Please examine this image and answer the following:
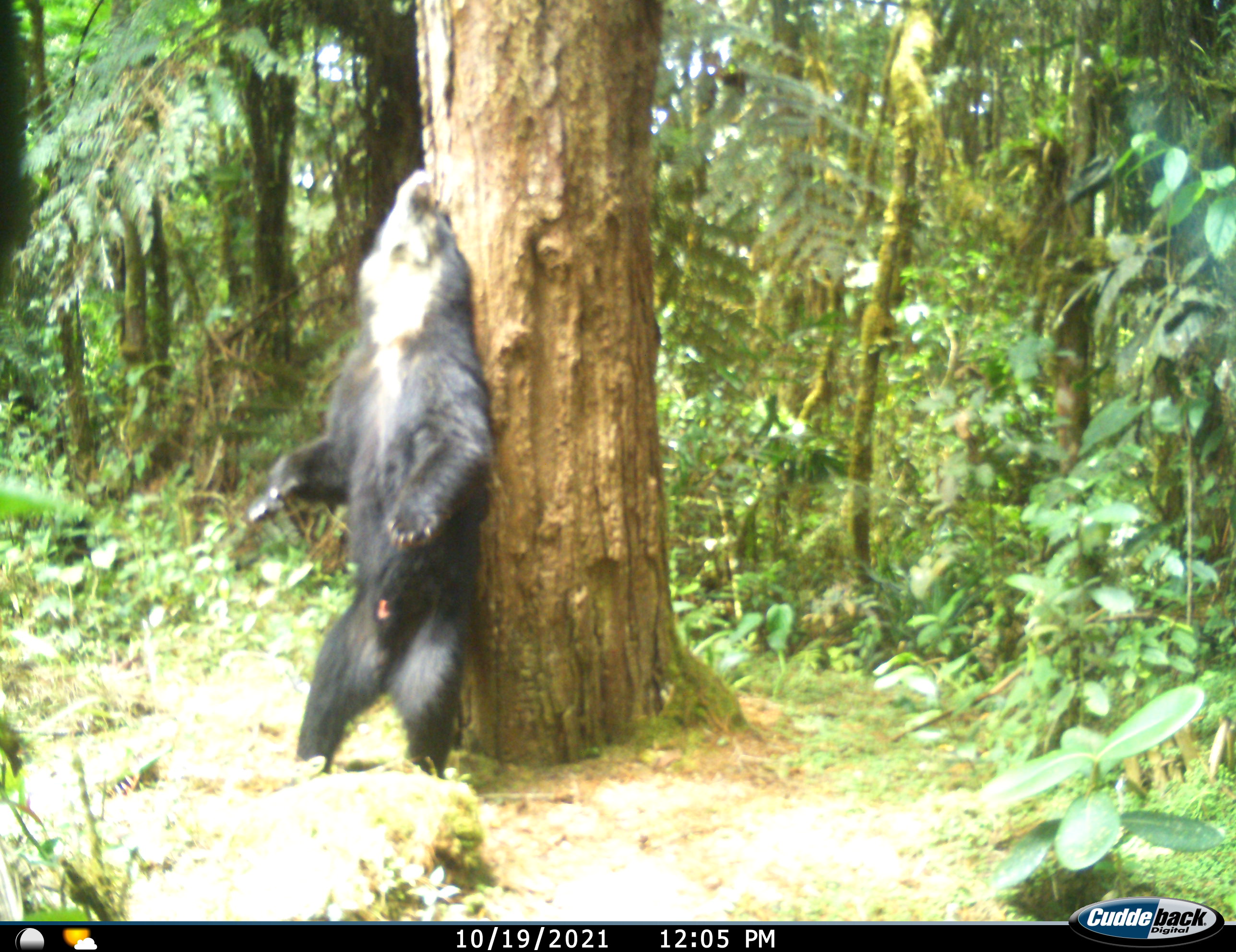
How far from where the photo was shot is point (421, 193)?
2.76m

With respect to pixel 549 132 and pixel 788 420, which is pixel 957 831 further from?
pixel 788 420

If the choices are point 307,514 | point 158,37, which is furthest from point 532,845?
point 158,37

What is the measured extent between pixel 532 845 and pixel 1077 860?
1191 mm

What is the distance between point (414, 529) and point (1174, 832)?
1.86m

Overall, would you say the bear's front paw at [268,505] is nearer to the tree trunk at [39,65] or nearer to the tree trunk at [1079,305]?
the tree trunk at [39,65]

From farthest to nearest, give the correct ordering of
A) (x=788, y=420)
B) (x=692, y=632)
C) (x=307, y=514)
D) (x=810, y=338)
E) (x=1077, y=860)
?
(x=810, y=338) → (x=788, y=420) → (x=307, y=514) → (x=692, y=632) → (x=1077, y=860)

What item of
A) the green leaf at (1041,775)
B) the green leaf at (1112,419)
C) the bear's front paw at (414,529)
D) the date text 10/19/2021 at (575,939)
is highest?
the green leaf at (1112,419)

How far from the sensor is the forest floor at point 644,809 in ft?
→ 6.14

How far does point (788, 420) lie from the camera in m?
4.72

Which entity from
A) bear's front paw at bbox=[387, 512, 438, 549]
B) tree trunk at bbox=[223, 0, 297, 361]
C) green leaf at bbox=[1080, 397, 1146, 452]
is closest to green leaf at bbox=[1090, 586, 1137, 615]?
Answer: green leaf at bbox=[1080, 397, 1146, 452]

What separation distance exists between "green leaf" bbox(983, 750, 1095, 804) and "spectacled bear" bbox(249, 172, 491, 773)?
144 cm

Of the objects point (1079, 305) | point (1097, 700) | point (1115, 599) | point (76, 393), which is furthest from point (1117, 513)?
point (76, 393)

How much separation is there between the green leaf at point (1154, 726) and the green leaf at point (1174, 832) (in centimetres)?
11

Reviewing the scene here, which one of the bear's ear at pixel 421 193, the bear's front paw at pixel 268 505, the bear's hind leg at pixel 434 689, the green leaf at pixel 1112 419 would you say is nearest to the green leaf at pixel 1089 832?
the green leaf at pixel 1112 419
